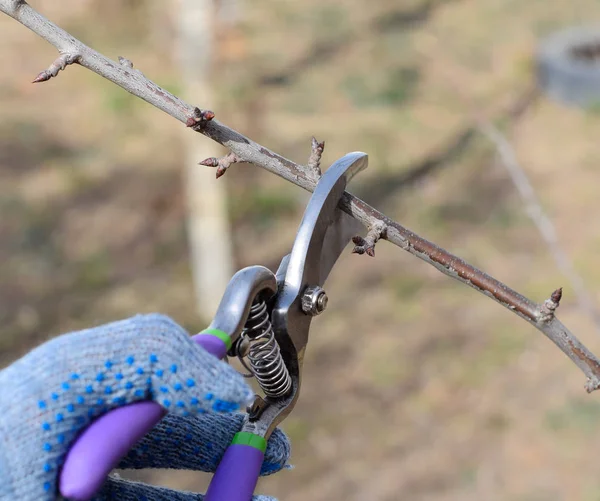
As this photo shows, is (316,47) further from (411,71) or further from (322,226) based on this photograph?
(322,226)

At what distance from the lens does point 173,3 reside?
3.72m

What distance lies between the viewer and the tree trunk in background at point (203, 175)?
355 cm

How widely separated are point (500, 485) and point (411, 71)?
4566mm

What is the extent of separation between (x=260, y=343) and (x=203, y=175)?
302cm

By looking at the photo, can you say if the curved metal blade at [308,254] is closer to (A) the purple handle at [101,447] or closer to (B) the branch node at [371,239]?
(B) the branch node at [371,239]

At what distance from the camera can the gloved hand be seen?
1.96 ft

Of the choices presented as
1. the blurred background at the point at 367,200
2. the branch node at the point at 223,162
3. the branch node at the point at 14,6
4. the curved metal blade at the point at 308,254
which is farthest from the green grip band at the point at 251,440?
the blurred background at the point at 367,200

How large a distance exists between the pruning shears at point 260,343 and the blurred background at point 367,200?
1.57 metres

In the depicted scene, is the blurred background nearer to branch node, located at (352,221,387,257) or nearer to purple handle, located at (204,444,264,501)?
branch node, located at (352,221,387,257)

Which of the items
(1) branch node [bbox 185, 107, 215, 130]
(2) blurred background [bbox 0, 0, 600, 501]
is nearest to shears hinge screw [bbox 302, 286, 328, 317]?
(1) branch node [bbox 185, 107, 215, 130]

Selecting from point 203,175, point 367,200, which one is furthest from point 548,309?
point 367,200

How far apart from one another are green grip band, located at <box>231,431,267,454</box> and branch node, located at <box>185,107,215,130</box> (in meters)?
0.37

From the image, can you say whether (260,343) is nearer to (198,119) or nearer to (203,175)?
(198,119)

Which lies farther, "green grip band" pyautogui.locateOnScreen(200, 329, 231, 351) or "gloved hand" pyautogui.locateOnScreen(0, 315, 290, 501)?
"green grip band" pyautogui.locateOnScreen(200, 329, 231, 351)
